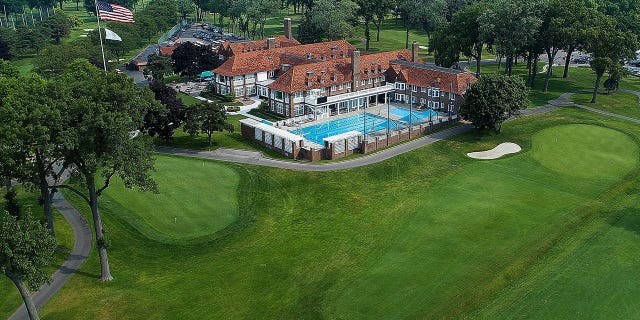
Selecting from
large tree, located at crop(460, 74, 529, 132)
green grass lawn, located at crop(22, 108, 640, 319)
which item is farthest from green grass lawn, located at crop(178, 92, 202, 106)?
large tree, located at crop(460, 74, 529, 132)

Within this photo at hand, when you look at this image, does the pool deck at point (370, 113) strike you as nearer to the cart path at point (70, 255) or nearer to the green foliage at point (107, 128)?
the cart path at point (70, 255)

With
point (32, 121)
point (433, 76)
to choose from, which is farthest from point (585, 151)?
point (32, 121)

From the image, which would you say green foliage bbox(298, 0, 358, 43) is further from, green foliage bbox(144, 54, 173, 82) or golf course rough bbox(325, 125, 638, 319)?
golf course rough bbox(325, 125, 638, 319)

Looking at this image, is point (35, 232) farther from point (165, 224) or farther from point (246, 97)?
point (246, 97)

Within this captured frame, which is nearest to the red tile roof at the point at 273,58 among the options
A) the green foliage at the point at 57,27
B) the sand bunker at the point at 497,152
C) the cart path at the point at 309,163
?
the cart path at the point at 309,163

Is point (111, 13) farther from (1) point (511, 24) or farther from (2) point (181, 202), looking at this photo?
(1) point (511, 24)

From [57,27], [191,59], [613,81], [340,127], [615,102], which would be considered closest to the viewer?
[340,127]
